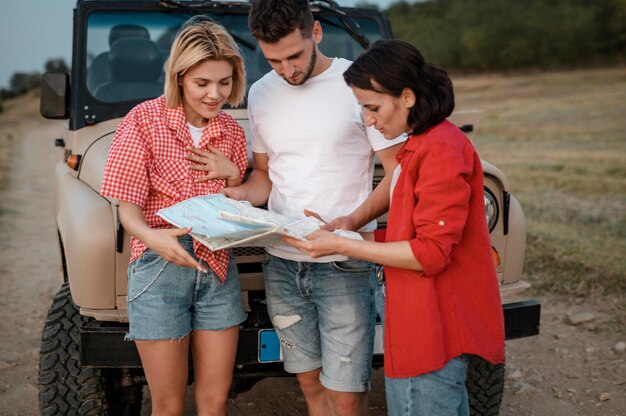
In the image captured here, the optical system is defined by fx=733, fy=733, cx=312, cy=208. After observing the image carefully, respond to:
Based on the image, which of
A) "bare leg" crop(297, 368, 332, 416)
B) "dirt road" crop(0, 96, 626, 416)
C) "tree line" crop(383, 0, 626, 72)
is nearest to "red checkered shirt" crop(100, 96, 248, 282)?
"bare leg" crop(297, 368, 332, 416)

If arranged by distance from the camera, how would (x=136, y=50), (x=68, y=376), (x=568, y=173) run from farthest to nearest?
Result: (x=568, y=173)
(x=136, y=50)
(x=68, y=376)

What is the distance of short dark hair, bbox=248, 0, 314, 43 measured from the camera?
2.34 m

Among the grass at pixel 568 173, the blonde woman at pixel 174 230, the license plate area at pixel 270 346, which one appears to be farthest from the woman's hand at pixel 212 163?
the grass at pixel 568 173

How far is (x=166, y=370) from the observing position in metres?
2.34

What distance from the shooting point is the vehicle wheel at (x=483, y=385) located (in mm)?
3221

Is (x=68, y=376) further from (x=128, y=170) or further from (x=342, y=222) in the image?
(x=342, y=222)

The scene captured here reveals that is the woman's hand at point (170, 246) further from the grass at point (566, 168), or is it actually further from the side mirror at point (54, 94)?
the grass at point (566, 168)

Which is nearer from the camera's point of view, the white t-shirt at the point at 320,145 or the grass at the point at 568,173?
the white t-shirt at the point at 320,145

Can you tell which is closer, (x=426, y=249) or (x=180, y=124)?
(x=426, y=249)

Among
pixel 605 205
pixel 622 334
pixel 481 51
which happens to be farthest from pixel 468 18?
pixel 622 334

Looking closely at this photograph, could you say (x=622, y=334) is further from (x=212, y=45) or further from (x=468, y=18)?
(x=468, y=18)

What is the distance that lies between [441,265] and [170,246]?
0.79m

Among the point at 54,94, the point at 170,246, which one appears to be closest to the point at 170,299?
the point at 170,246

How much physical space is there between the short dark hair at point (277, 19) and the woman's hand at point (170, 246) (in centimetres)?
70
